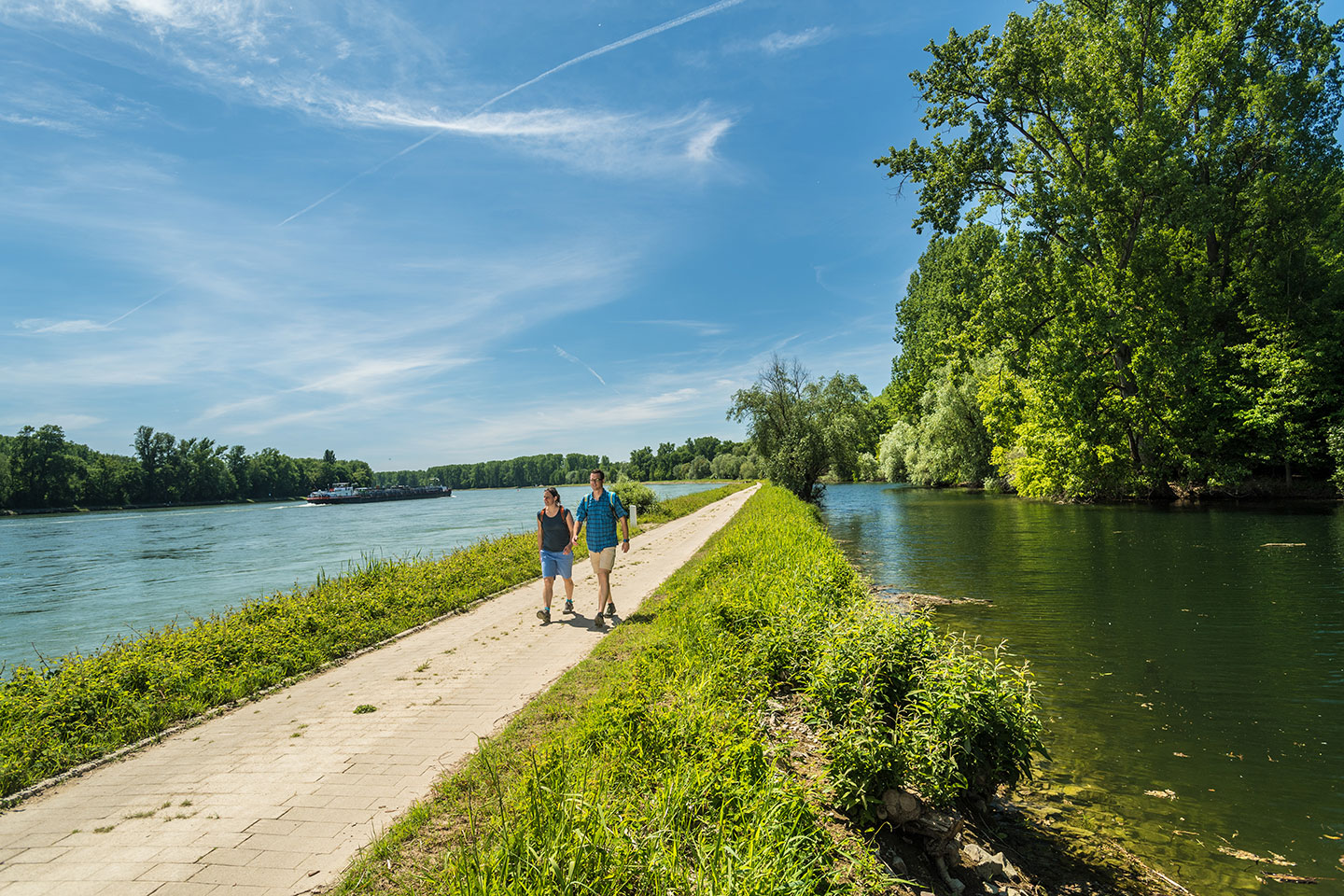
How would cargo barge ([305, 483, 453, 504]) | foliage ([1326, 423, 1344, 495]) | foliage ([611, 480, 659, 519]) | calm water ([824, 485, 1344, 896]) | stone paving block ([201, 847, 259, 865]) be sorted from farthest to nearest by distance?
cargo barge ([305, 483, 453, 504])
foliage ([611, 480, 659, 519])
foliage ([1326, 423, 1344, 495])
calm water ([824, 485, 1344, 896])
stone paving block ([201, 847, 259, 865])

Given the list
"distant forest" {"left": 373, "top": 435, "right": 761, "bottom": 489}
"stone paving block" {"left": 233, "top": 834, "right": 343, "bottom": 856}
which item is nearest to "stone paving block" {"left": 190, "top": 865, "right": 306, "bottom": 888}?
"stone paving block" {"left": 233, "top": 834, "right": 343, "bottom": 856}

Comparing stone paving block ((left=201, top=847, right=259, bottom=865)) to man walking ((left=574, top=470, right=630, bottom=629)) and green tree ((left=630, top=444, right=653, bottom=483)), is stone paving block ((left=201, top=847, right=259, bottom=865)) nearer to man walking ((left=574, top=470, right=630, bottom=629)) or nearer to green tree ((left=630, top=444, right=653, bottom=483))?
man walking ((left=574, top=470, right=630, bottom=629))

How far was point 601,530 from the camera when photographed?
29.9 feet

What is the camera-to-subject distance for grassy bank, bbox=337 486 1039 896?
2.82 metres

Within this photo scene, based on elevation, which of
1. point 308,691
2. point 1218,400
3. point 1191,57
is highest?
point 1191,57

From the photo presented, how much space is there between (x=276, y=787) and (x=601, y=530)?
5.21 m

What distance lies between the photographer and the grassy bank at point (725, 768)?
2.82 meters

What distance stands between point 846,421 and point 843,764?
35.6 meters

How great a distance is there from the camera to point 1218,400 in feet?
84.3

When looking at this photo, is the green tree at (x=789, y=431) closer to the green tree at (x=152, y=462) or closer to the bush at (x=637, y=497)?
the bush at (x=637, y=497)

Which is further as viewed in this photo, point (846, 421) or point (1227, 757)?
point (846, 421)

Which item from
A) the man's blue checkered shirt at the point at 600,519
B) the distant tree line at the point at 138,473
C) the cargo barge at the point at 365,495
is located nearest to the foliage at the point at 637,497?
the man's blue checkered shirt at the point at 600,519

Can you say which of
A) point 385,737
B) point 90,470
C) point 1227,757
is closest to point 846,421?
point 1227,757

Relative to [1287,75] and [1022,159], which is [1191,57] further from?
[1022,159]
